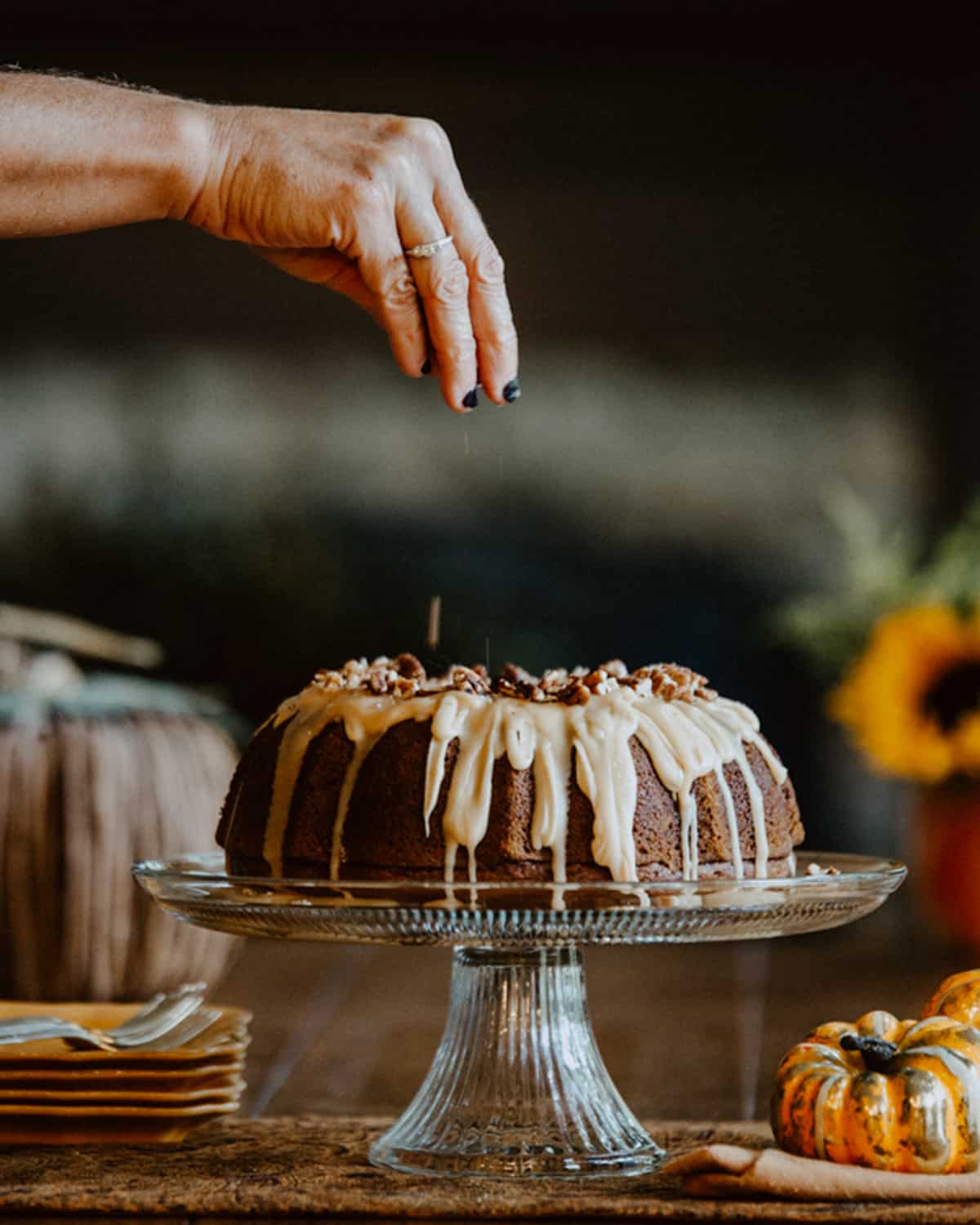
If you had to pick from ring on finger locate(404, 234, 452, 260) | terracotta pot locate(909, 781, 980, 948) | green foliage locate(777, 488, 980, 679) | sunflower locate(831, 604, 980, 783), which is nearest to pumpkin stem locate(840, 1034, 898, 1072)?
ring on finger locate(404, 234, 452, 260)

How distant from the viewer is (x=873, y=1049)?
119cm

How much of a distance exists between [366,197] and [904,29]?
3.13 meters

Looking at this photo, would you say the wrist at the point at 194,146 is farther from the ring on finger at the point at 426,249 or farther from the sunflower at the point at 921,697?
the sunflower at the point at 921,697

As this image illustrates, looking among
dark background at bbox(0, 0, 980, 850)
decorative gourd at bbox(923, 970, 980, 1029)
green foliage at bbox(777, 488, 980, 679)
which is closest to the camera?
decorative gourd at bbox(923, 970, 980, 1029)

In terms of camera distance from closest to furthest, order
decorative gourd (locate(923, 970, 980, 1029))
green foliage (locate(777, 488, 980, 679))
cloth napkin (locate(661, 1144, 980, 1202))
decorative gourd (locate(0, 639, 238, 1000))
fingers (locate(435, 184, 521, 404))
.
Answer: cloth napkin (locate(661, 1144, 980, 1202)) < decorative gourd (locate(923, 970, 980, 1029)) < fingers (locate(435, 184, 521, 404)) < decorative gourd (locate(0, 639, 238, 1000)) < green foliage (locate(777, 488, 980, 679))

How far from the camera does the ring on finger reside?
54.8 inches

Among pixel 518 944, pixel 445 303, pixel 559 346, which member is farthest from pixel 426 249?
pixel 559 346

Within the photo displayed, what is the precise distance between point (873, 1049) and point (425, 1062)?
823 mm

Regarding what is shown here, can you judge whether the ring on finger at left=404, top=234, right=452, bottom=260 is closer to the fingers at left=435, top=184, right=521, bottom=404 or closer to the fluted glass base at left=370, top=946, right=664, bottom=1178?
the fingers at left=435, top=184, right=521, bottom=404

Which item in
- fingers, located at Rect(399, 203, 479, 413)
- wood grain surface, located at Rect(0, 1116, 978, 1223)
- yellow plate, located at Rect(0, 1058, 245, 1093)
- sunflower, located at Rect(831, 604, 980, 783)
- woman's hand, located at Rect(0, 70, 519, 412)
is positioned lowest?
wood grain surface, located at Rect(0, 1116, 978, 1223)

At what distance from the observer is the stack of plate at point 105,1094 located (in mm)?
1356

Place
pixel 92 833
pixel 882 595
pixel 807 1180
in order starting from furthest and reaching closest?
pixel 882 595 < pixel 92 833 < pixel 807 1180

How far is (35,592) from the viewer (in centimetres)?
411

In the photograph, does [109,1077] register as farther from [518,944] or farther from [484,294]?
[484,294]
